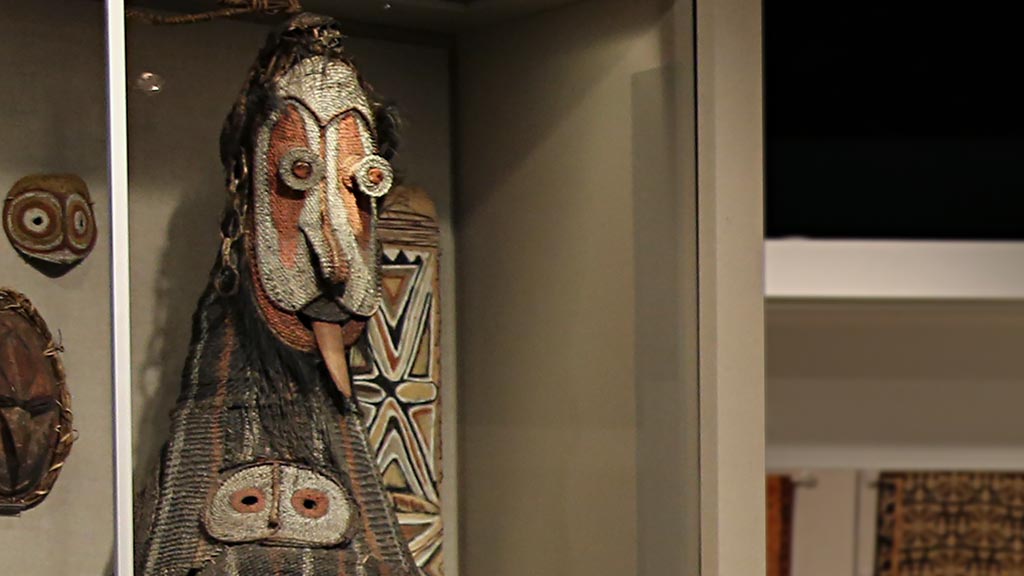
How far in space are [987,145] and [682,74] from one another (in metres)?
1.53

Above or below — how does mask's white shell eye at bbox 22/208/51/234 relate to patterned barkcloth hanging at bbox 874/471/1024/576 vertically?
above

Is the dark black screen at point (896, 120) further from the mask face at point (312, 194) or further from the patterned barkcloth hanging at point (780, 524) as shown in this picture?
the mask face at point (312, 194)

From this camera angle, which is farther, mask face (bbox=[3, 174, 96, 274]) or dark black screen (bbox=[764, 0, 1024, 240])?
dark black screen (bbox=[764, 0, 1024, 240])

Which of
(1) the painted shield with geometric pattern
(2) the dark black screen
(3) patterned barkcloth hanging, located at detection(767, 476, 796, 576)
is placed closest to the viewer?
(1) the painted shield with geometric pattern

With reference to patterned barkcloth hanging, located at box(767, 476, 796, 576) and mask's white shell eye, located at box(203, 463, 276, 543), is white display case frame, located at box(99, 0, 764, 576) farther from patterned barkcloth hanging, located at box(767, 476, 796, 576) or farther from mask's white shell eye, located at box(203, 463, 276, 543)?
patterned barkcloth hanging, located at box(767, 476, 796, 576)

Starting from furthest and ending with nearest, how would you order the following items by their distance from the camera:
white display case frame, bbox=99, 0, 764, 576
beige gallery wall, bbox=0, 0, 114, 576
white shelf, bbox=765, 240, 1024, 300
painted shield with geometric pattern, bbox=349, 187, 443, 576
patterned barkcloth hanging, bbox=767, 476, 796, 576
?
patterned barkcloth hanging, bbox=767, 476, 796, 576 → white shelf, bbox=765, 240, 1024, 300 → white display case frame, bbox=99, 0, 764, 576 → painted shield with geometric pattern, bbox=349, 187, 443, 576 → beige gallery wall, bbox=0, 0, 114, 576

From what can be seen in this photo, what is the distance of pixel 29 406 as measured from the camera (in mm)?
1274

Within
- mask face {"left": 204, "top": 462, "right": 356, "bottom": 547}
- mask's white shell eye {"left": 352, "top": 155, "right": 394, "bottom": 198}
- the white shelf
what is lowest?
mask face {"left": 204, "top": 462, "right": 356, "bottom": 547}

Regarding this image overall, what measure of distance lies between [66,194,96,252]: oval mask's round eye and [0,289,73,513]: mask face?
0.21 feet

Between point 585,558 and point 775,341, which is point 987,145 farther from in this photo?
point 585,558

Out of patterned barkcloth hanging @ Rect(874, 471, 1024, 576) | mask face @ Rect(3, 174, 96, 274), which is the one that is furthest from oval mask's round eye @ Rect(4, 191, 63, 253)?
patterned barkcloth hanging @ Rect(874, 471, 1024, 576)

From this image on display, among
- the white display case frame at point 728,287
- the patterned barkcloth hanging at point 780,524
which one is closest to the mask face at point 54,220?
the white display case frame at point 728,287

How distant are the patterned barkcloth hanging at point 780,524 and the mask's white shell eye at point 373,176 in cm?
160

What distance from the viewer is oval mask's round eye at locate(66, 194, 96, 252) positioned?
4.20 ft
